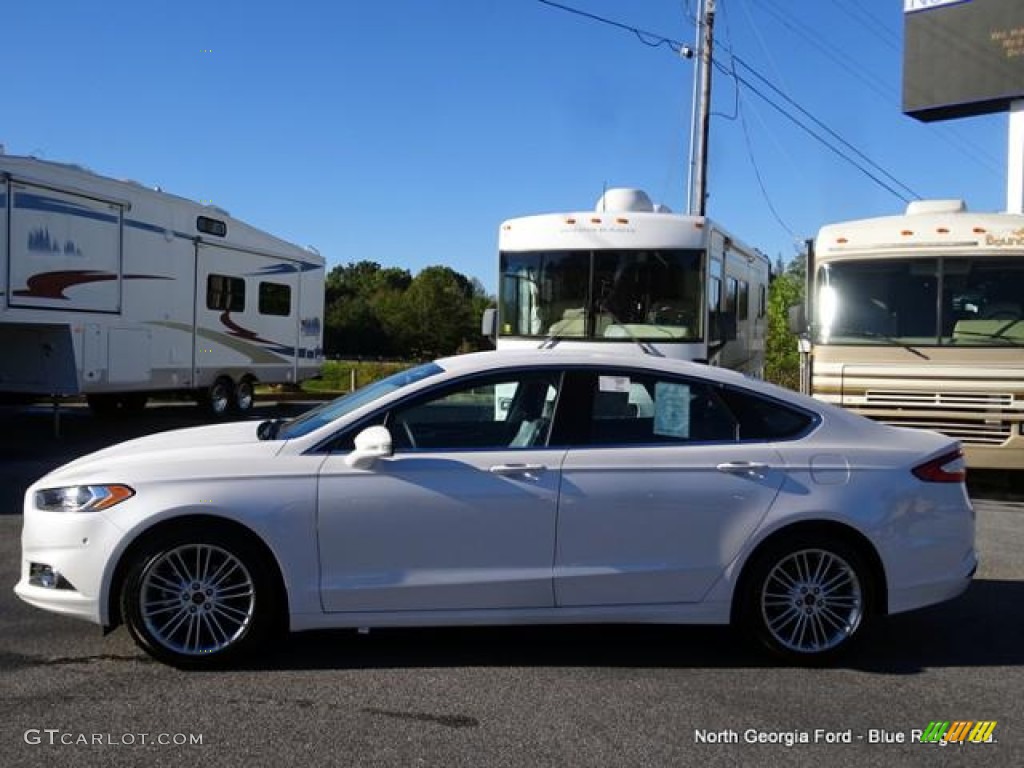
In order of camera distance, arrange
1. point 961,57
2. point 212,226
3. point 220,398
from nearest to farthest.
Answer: point 212,226, point 220,398, point 961,57

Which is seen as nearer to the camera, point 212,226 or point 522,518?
point 522,518

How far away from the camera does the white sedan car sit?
4664 mm

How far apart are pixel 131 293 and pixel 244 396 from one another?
4620 mm

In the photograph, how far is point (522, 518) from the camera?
4.76 metres

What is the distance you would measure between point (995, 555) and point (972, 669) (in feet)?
9.80

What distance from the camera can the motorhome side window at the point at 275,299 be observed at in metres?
19.0

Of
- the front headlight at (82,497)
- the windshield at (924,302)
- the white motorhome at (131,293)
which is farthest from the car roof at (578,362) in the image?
the white motorhome at (131,293)

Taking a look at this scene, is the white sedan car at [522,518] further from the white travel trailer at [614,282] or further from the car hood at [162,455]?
the white travel trailer at [614,282]

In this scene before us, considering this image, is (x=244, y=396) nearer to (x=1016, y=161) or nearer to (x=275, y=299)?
(x=275, y=299)

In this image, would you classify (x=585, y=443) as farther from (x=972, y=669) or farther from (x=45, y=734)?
(x=45, y=734)

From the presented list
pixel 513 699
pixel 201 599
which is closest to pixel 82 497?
pixel 201 599

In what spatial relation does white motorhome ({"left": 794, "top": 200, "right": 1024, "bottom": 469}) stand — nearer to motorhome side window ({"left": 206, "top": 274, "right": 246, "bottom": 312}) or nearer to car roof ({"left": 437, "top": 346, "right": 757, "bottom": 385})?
car roof ({"left": 437, "top": 346, "right": 757, "bottom": 385})

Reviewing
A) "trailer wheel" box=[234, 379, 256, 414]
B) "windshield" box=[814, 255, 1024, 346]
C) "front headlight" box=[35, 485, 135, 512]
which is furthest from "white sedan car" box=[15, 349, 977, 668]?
"trailer wheel" box=[234, 379, 256, 414]

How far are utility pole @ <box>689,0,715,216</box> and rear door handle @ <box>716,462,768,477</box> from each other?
54.5ft
